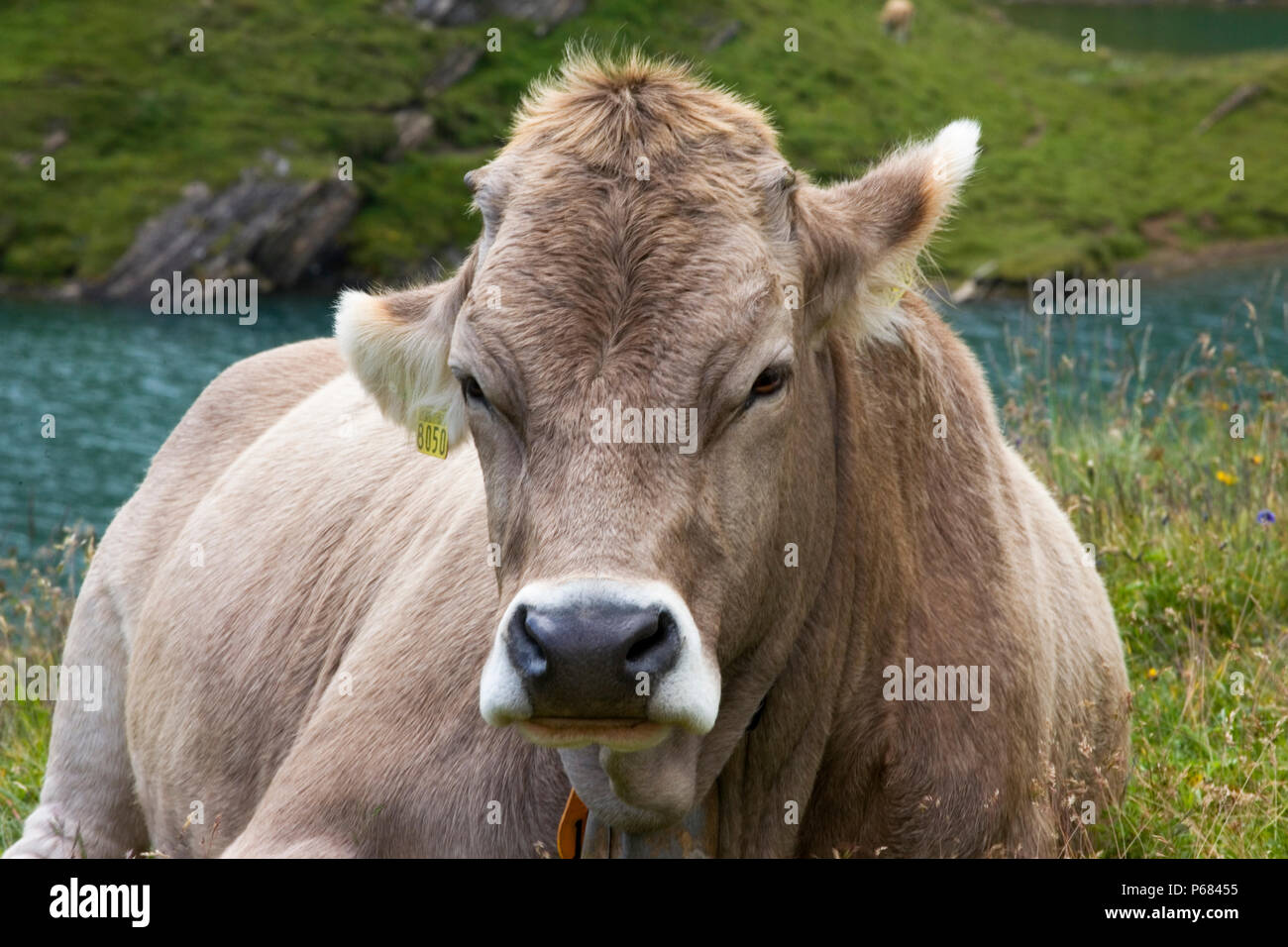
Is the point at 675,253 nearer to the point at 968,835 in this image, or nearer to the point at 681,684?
the point at 681,684

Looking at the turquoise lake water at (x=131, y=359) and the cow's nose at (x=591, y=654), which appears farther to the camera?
the turquoise lake water at (x=131, y=359)

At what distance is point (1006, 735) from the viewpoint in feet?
13.8

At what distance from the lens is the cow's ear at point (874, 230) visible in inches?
154

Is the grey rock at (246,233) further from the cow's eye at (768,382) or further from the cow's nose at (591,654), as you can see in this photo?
the cow's nose at (591,654)

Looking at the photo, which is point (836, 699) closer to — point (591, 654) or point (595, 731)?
point (595, 731)

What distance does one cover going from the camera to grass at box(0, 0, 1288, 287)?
50.3m

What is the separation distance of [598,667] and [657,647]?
0.46 ft

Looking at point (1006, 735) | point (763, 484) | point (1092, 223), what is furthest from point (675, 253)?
point (1092, 223)

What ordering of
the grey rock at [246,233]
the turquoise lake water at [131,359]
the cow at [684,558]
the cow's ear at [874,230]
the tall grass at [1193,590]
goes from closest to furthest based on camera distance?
the cow at [684,558]
the cow's ear at [874,230]
the tall grass at [1193,590]
the turquoise lake water at [131,359]
the grey rock at [246,233]

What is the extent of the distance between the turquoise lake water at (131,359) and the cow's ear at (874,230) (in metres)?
15.6

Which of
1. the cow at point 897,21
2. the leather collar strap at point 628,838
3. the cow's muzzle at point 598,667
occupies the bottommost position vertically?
the leather collar strap at point 628,838

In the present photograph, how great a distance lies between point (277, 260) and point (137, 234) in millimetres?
4278

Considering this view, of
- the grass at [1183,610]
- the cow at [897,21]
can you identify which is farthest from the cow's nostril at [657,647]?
the cow at [897,21]

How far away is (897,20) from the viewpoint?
7175cm
